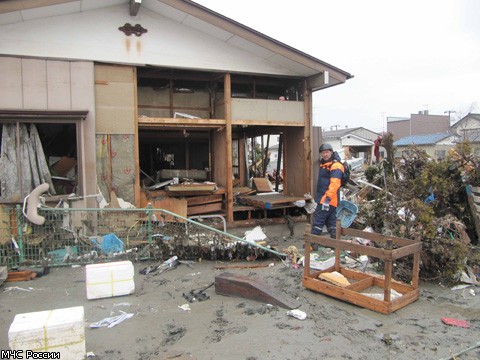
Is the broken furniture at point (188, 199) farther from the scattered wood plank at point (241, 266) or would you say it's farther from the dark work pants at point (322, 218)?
the dark work pants at point (322, 218)

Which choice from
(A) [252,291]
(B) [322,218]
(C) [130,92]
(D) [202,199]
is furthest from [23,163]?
(B) [322,218]

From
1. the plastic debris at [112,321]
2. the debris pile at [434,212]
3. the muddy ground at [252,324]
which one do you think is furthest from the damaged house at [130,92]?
the plastic debris at [112,321]

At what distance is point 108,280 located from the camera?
5203mm

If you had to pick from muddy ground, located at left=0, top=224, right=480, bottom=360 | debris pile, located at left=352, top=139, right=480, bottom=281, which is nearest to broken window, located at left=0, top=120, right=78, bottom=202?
muddy ground, located at left=0, top=224, right=480, bottom=360

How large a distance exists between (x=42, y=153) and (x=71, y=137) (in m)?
1.50

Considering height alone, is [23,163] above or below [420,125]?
below

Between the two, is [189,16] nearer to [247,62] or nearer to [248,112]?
[247,62]

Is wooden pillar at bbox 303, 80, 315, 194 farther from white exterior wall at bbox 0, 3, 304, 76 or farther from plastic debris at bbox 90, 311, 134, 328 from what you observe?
plastic debris at bbox 90, 311, 134, 328

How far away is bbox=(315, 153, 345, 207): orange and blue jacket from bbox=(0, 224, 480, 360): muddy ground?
1831 mm

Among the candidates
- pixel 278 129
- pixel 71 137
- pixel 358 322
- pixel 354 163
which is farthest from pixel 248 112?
pixel 354 163

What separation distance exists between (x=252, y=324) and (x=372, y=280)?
201cm

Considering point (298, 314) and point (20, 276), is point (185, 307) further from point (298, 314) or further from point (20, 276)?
point (20, 276)

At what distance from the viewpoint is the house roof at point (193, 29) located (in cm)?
725

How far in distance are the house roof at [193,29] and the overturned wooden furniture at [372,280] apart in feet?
16.6
